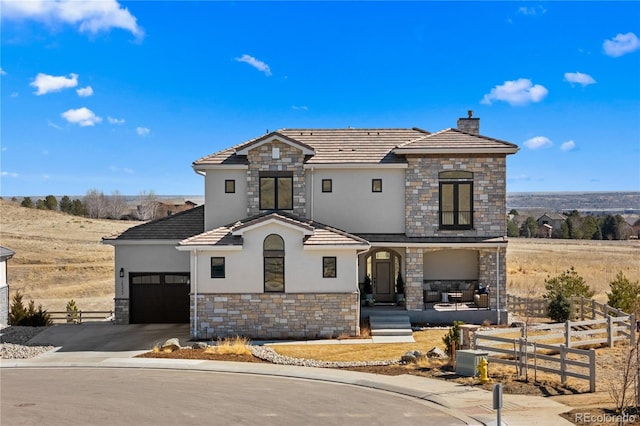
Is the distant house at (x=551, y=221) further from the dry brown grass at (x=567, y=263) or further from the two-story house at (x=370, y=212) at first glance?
the two-story house at (x=370, y=212)

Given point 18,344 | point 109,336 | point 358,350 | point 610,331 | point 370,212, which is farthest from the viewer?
point 370,212

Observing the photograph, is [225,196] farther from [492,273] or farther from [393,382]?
[393,382]

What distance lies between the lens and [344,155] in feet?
107

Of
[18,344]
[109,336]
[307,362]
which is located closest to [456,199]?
[307,362]

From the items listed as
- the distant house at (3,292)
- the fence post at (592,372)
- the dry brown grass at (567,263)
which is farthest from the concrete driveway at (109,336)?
the dry brown grass at (567,263)

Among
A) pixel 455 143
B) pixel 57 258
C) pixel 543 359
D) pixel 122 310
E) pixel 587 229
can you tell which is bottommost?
pixel 543 359

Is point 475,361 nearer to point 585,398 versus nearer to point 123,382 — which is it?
point 585,398

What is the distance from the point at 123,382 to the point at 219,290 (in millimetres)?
8353

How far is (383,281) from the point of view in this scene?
3378 cm

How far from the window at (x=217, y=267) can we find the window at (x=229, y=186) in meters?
4.54

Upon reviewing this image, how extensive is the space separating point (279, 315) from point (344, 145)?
31.7 feet

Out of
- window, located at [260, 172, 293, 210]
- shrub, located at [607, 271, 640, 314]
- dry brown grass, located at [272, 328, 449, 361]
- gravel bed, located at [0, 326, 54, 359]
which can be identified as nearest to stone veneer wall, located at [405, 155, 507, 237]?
window, located at [260, 172, 293, 210]

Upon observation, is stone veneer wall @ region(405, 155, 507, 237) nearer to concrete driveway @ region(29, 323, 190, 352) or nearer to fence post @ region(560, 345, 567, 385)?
concrete driveway @ region(29, 323, 190, 352)

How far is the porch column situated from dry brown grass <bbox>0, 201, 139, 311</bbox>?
2360cm
